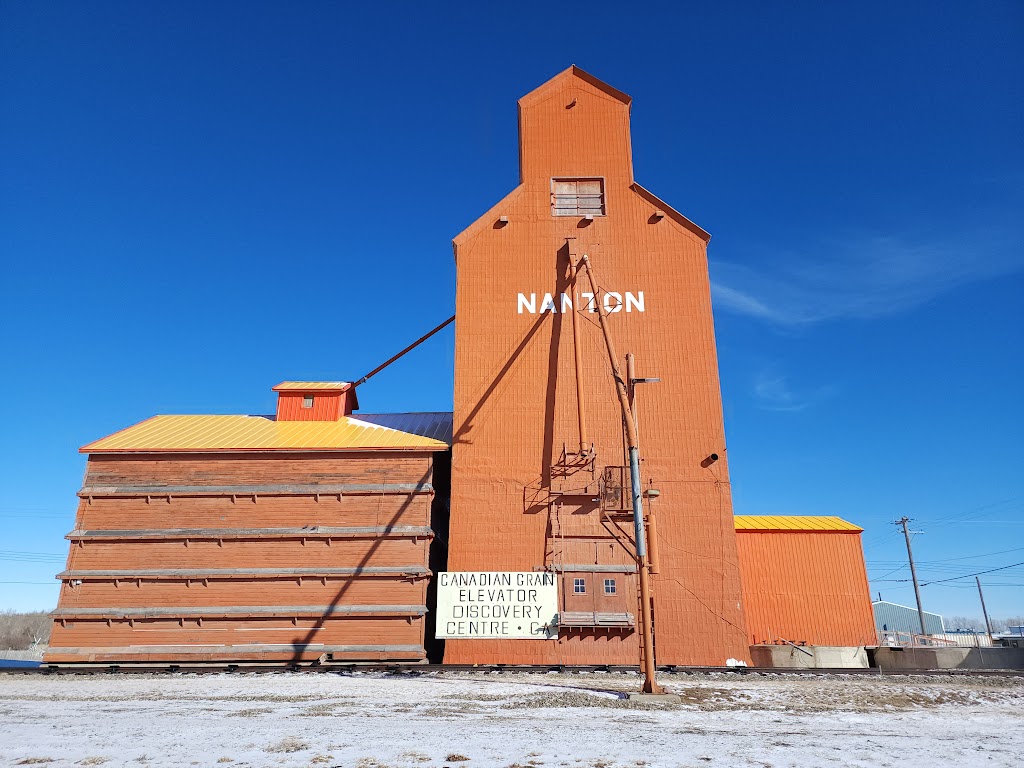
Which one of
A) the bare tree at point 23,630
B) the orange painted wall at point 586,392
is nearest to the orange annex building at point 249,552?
the orange painted wall at point 586,392

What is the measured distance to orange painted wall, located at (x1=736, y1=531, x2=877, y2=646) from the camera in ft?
82.6

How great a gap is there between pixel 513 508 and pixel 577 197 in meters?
13.0

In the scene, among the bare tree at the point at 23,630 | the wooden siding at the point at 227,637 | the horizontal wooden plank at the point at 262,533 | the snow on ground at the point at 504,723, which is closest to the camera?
the snow on ground at the point at 504,723

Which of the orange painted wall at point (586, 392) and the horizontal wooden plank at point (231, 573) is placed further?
the horizontal wooden plank at point (231, 573)

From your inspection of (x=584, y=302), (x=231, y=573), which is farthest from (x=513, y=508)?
(x=231, y=573)

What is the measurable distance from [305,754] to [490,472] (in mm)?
15457

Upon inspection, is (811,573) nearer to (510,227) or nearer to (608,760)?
(510,227)

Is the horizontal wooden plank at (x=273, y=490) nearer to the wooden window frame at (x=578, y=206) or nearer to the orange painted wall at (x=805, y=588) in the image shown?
the wooden window frame at (x=578, y=206)

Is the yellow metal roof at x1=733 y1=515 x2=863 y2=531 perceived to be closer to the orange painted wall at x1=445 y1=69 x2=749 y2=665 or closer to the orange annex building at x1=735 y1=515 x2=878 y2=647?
the orange annex building at x1=735 y1=515 x2=878 y2=647

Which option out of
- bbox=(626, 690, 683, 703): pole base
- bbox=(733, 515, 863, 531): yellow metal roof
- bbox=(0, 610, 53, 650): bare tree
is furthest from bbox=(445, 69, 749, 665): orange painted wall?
bbox=(0, 610, 53, 650): bare tree

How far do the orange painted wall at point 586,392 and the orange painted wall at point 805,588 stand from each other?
3890mm

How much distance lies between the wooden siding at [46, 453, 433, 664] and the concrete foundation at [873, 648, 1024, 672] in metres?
16.6

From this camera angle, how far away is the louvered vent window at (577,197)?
27.0 m

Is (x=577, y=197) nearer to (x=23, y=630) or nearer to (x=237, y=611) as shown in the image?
(x=237, y=611)
